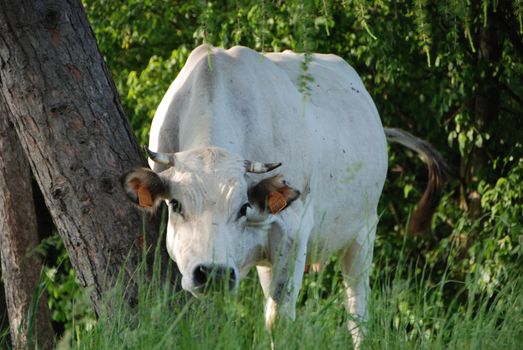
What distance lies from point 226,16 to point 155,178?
3.56 metres

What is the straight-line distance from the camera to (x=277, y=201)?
5.40m

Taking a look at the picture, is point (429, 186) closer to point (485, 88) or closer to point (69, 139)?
point (485, 88)

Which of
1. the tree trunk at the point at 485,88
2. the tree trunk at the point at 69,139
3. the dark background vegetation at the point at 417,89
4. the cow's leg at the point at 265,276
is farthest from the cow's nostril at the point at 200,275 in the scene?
the tree trunk at the point at 485,88

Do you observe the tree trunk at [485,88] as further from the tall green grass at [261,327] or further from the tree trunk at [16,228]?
the tall green grass at [261,327]

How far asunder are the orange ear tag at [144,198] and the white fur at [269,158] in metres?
0.14

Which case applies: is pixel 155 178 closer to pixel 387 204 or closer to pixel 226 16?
pixel 226 16

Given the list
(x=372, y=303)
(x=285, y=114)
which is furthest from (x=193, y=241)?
(x=285, y=114)

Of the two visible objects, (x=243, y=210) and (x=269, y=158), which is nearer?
(x=243, y=210)

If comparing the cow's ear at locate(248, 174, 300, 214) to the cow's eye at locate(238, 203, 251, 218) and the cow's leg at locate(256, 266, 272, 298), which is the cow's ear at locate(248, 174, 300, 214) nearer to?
the cow's eye at locate(238, 203, 251, 218)

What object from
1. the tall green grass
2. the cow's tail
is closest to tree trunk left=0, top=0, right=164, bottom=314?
the tall green grass

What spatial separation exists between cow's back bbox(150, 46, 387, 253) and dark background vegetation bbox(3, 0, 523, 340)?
1.21m

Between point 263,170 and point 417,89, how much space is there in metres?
4.50

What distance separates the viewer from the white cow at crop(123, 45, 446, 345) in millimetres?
5098

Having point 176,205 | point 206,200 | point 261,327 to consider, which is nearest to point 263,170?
point 206,200
